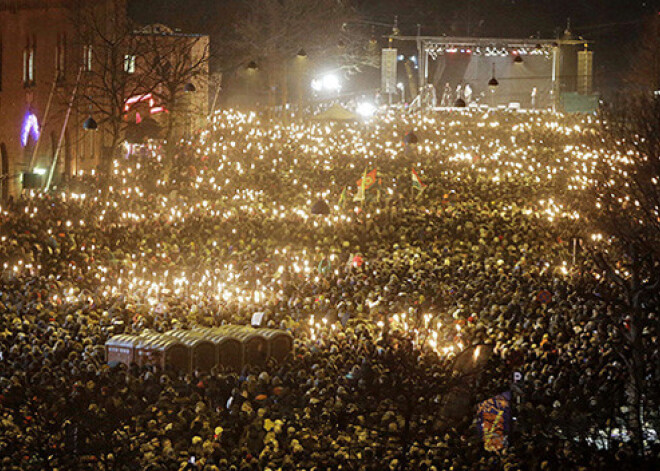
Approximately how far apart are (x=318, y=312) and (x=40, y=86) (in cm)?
2128

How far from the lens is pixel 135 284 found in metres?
21.8

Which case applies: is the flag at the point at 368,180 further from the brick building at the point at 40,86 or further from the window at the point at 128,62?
the brick building at the point at 40,86

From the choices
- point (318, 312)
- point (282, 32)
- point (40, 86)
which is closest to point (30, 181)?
point (40, 86)

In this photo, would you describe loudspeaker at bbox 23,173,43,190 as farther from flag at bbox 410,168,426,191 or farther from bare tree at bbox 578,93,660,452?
bare tree at bbox 578,93,660,452

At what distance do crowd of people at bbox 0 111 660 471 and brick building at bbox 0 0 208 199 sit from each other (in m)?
3.48

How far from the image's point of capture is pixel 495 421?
14.0 metres

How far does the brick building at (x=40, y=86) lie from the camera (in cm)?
3672

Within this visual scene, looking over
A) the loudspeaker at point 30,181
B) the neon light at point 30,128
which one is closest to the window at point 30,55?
the neon light at point 30,128

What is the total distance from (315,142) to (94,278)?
1907cm

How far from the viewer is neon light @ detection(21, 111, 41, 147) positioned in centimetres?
3691

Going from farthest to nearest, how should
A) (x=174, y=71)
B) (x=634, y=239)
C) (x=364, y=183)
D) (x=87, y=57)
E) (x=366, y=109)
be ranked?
(x=366, y=109), (x=87, y=57), (x=174, y=71), (x=364, y=183), (x=634, y=239)

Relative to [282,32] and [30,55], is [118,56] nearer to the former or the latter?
[30,55]

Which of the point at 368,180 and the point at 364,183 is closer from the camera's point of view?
the point at 364,183

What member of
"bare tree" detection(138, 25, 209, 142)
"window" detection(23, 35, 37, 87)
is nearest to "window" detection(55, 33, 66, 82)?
"window" detection(23, 35, 37, 87)
